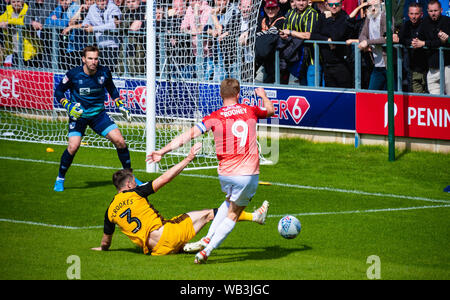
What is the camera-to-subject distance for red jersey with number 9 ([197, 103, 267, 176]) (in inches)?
352

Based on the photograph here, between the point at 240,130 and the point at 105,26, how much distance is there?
10146 millimetres

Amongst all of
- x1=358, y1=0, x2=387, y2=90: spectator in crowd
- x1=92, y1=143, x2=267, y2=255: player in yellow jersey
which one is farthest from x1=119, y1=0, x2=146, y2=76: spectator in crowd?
x1=92, y1=143, x2=267, y2=255: player in yellow jersey

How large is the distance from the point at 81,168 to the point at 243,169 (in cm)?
747

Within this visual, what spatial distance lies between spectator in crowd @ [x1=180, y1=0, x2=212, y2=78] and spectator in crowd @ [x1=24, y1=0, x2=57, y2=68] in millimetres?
4117

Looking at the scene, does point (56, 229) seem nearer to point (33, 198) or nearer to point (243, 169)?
point (33, 198)

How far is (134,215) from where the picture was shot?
29.7ft

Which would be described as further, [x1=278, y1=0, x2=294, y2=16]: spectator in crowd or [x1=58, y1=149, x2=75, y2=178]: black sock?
[x1=278, y1=0, x2=294, y2=16]: spectator in crowd

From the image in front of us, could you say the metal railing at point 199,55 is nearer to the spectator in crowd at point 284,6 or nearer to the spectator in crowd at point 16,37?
the spectator in crowd at point 16,37

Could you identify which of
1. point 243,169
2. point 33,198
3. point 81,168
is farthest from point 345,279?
point 81,168

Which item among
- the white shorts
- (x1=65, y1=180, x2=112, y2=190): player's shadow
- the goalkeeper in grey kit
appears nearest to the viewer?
the white shorts

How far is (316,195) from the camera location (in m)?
13.4

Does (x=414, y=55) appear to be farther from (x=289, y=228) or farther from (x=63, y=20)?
(x=63, y=20)

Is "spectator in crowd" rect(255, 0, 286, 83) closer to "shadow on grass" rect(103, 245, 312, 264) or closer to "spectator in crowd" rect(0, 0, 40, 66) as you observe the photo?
"spectator in crowd" rect(0, 0, 40, 66)
